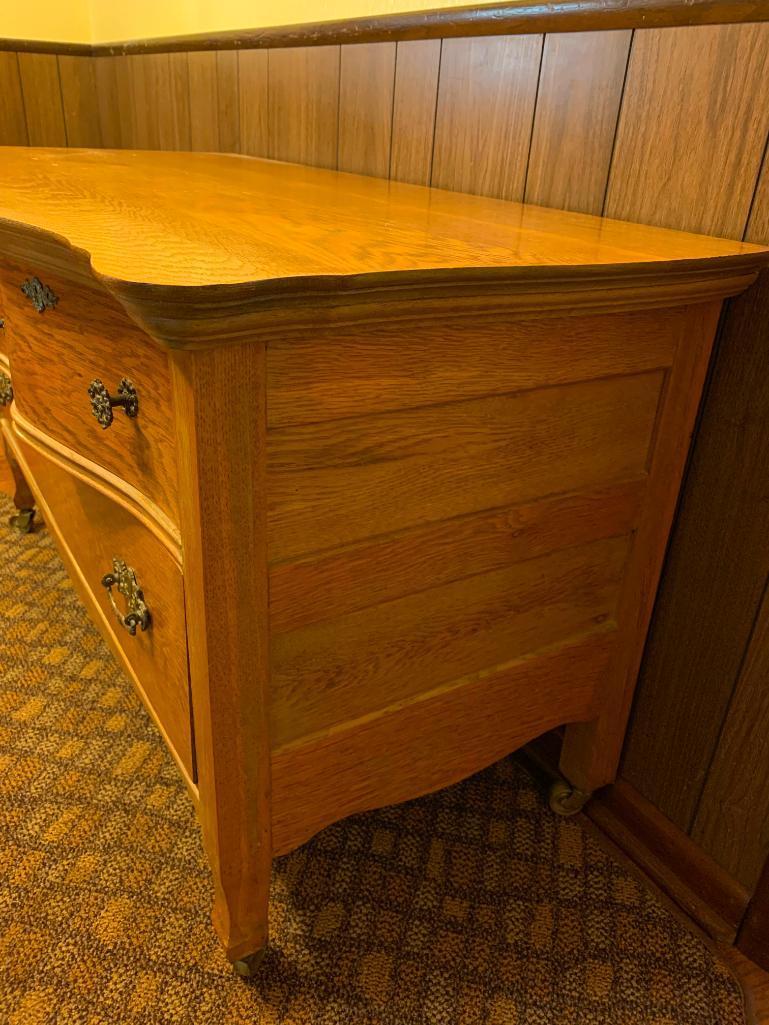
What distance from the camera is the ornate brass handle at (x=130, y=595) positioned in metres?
0.79

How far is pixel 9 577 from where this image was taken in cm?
156

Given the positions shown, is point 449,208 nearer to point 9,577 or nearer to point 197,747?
point 197,747

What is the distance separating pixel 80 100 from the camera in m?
2.14

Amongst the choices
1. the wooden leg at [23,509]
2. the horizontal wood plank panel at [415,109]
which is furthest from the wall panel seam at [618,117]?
the wooden leg at [23,509]

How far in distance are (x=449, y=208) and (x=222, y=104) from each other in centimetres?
98

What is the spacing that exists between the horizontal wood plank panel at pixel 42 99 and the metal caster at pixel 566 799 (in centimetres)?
206

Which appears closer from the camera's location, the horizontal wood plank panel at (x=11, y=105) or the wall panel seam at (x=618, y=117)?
the wall panel seam at (x=618, y=117)

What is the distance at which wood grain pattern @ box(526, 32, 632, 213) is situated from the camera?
896mm

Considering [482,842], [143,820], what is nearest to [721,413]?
[482,842]

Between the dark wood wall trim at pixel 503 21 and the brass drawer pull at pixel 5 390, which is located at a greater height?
the dark wood wall trim at pixel 503 21

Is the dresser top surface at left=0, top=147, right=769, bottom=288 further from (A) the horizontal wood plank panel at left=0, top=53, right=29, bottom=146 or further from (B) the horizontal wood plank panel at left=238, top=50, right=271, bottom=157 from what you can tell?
(A) the horizontal wood plank panel at left=0, top=53, right=29, bottom=146

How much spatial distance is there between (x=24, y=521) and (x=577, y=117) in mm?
1358

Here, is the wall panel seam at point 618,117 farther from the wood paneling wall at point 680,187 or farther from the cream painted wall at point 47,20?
the cream painted wall at point 47,20

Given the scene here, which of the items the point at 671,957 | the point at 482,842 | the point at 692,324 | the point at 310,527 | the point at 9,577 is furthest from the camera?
the point at 9,577
